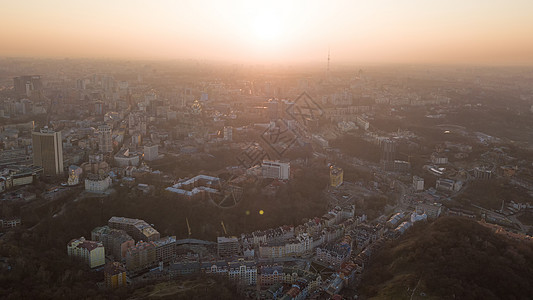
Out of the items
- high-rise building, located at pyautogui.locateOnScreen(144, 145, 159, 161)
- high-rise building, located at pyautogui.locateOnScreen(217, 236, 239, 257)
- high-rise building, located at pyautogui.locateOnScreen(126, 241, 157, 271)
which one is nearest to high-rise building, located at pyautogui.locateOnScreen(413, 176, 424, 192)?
high-rise building, located at pyautogui.locateOnScreen(217, 236, 239, 257)

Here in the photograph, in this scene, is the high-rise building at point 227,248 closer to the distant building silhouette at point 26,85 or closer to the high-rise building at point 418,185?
the high-rise building at point 418,185

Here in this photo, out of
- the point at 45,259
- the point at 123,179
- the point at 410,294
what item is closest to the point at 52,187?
the point at 123,179

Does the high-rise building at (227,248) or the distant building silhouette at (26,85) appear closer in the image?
the high-rise building at (227,248)

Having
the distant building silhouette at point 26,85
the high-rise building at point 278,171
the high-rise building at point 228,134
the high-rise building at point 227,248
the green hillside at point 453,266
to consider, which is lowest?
the high-rise building at point 227,248

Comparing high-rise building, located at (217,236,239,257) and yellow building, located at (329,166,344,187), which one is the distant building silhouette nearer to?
yellow building, located at (329,166,344,187)

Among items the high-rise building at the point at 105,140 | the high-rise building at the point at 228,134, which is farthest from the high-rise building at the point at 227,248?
the high-rise building at the point at 228,134

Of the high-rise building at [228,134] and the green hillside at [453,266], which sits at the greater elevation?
the high-rise building at [228,134]

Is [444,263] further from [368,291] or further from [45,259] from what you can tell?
[45,259]

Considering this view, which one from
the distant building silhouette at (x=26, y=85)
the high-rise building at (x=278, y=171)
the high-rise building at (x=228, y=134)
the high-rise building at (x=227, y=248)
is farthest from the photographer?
the distant building silhouette at (x=26, y=85)
